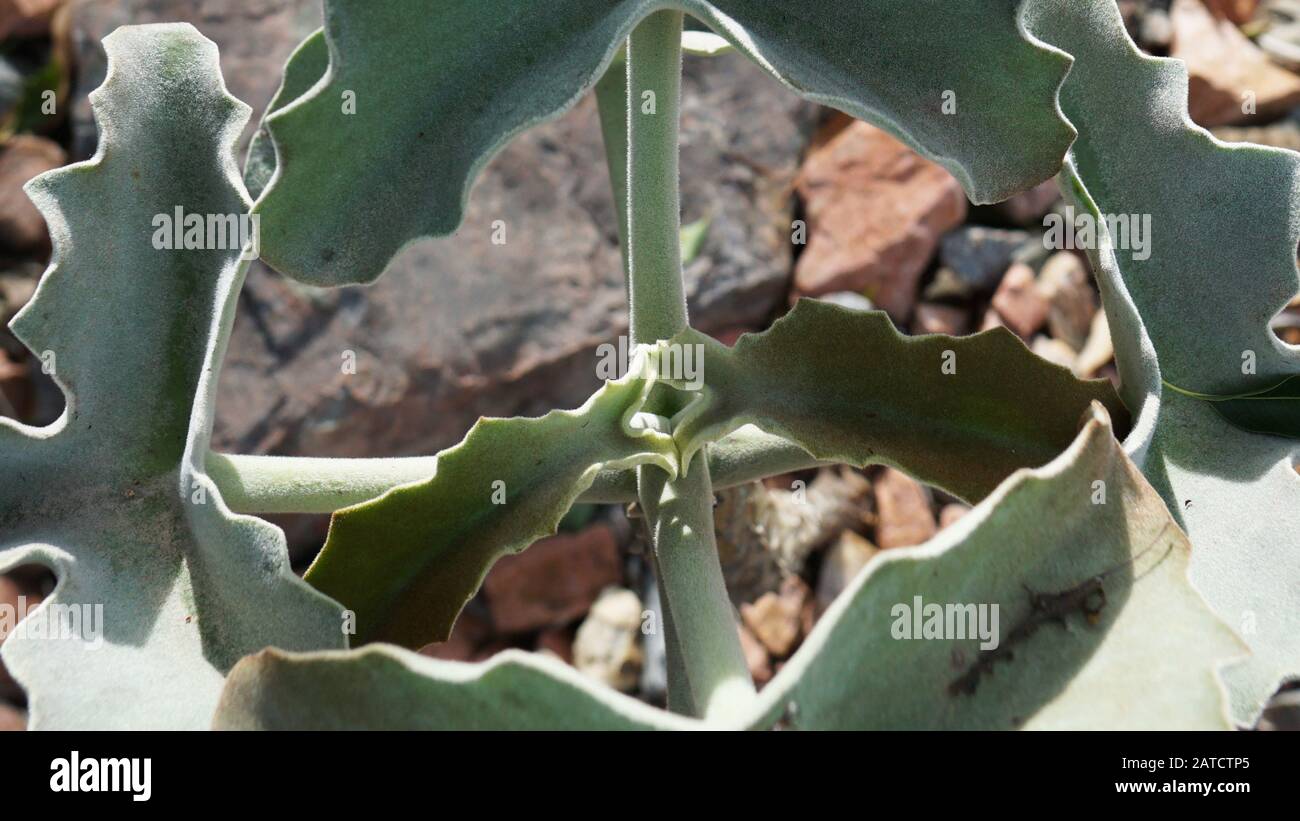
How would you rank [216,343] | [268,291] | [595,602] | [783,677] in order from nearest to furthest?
1. [783,677]
2. [216,343]
3. [268,291]
4. [595,602]

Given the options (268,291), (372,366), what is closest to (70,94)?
(268,291)

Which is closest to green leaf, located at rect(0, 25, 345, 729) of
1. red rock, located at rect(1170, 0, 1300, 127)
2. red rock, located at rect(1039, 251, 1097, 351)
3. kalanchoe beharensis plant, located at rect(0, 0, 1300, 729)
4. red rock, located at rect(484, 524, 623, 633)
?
kalanchoe beharensis plant, located at rect(0, 0, 1300, 729)

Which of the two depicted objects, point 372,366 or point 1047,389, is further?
point 372,366

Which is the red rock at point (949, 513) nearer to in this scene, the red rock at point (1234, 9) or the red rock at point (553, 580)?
the red rock at point (553, 580)

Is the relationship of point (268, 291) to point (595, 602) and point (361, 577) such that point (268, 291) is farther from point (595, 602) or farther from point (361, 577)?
point (361, 577)

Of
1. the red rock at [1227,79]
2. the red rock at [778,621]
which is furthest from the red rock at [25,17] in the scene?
the red rock at [1227,79]

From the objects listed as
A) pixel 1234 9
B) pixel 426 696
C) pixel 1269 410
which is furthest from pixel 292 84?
pixel 1234 9

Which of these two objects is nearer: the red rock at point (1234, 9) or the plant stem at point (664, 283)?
the plant stem at point (664, 283)
